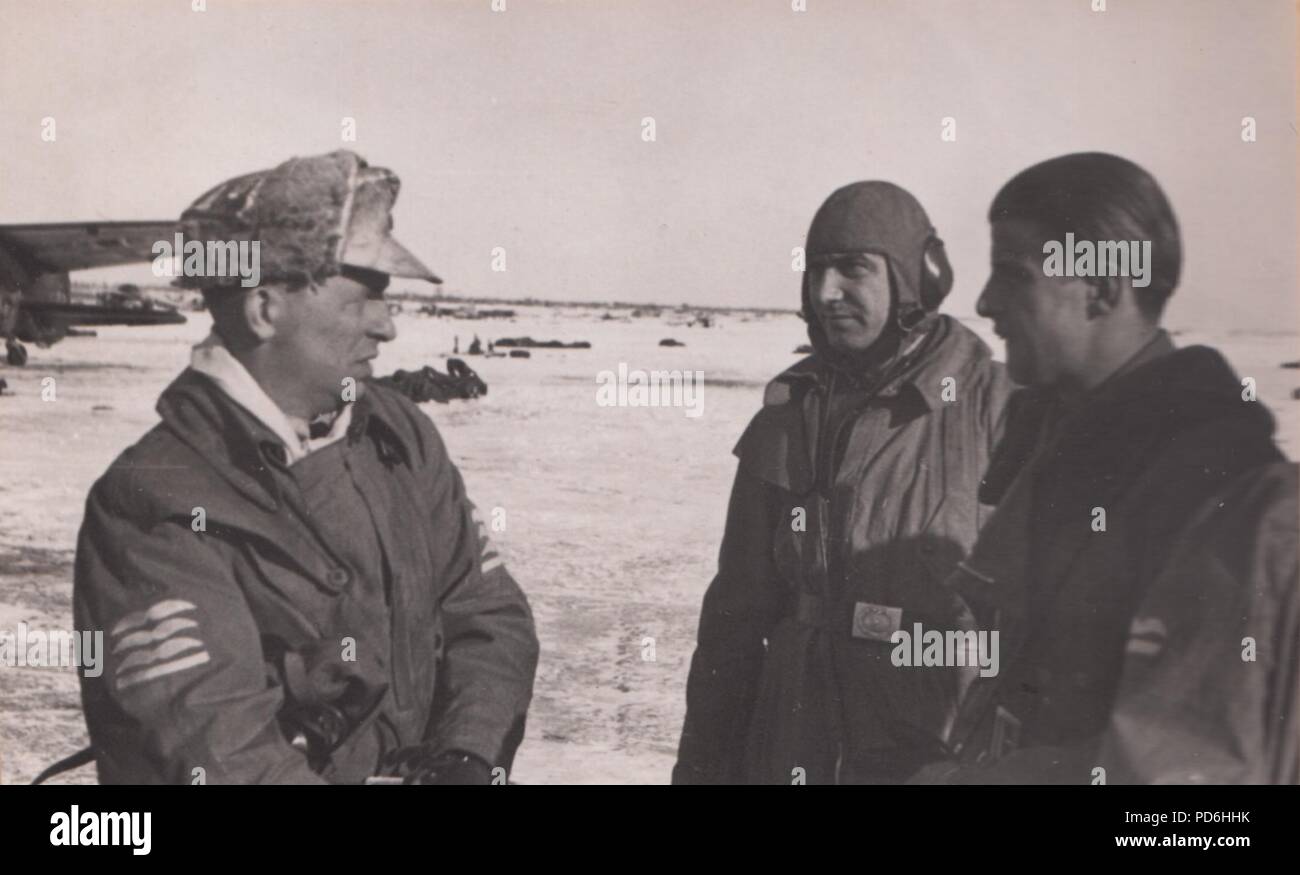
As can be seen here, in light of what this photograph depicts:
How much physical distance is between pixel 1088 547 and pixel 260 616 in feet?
7.10

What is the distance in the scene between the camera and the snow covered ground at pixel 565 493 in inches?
186

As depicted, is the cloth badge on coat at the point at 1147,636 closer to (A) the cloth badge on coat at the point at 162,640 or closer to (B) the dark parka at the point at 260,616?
(B) the dark parka at the point at 260,616

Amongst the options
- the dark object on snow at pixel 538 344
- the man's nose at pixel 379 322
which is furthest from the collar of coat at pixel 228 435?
the dark object on snow at pixel 538 344

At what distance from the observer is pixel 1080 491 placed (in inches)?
159

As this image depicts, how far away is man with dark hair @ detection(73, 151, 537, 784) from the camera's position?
395 centimetres

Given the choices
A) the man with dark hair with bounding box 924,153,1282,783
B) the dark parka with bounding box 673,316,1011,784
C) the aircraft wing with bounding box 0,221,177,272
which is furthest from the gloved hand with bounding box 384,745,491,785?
the aircraft wing with bounding box 0,221,177,272

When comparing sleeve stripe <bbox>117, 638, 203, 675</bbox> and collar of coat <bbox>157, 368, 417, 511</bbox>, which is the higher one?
collar of coat <bbox>157, 368, 417, 511</bbox>

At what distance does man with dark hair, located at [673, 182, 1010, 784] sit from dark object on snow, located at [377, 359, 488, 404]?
42.5 inches

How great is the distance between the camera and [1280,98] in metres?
4.84

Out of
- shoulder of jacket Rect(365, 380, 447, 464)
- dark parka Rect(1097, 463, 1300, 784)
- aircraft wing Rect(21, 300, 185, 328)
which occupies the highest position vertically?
aircraft wing Rect(21, 300, 185, 328)

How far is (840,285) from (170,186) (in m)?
2.12

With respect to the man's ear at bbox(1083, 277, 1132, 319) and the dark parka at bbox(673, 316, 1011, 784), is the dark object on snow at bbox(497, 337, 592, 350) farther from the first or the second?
the man's ear at bbox(1083, 277, 1132, 319)

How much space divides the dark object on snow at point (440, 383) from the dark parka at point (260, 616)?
439 millimetres
